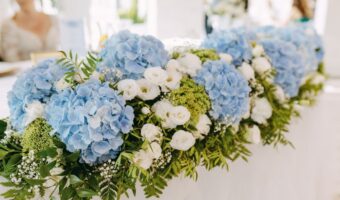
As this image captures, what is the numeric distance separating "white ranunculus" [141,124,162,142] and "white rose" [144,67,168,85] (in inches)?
4.4

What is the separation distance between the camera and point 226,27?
6.81 feet

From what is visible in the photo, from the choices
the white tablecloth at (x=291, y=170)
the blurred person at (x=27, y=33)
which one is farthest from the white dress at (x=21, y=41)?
the white tablecloth at (x=291, y=170)

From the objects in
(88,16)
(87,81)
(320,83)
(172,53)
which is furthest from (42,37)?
(320,83)

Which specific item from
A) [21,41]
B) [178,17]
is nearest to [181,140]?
[21,41]

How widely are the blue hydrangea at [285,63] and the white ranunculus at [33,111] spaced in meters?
0.81

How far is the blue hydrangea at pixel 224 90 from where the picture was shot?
92 cm

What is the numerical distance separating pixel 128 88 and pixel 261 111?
49 cm

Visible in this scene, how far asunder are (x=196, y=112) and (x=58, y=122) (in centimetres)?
33

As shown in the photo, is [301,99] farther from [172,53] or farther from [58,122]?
[58,122]

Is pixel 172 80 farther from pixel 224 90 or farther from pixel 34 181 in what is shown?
pixel 34 181

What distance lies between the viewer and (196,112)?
87cm

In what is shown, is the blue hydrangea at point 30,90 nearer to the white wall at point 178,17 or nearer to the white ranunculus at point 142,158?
the white ranunculus at point 142,158

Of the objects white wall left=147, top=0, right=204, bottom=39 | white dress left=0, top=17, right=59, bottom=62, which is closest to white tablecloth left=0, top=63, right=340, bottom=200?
white dress left=0, top=17, right=59, bottom=62

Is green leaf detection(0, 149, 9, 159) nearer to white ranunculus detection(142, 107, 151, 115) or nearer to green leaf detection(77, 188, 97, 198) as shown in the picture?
green leaf detection(77, 188, 97, 198)
